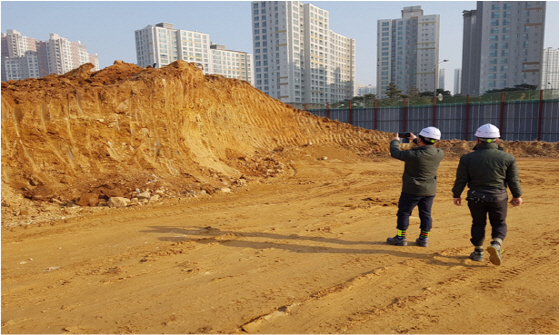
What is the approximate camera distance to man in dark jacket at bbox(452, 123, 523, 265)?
14.5 ft

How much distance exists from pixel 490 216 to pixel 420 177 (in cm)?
101

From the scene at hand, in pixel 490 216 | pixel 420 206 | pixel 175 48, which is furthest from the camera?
pixel 175 48

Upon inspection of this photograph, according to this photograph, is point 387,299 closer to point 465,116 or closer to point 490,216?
point 490,216

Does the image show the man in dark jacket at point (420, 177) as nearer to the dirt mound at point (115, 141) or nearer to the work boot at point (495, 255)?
the work boot at point (495, 255)

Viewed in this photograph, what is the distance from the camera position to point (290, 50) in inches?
2968

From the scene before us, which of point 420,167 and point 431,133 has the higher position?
point 431,133

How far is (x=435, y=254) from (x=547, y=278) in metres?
1.28

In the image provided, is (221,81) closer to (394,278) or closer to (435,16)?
(394,278)

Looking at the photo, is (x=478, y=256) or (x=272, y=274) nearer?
(x=272, y=274)

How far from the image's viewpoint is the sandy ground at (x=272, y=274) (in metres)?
3.37

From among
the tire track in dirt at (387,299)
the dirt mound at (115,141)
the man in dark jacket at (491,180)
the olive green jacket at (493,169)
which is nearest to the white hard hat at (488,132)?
the man in dark jacket at (491,180)

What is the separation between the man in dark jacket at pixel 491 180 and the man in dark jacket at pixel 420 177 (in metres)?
0.55

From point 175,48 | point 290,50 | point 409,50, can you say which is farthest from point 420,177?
point 175,48

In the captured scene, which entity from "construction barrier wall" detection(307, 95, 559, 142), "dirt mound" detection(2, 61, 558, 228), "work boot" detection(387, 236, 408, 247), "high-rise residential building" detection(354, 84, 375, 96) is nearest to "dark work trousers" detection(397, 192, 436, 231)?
"work boot" detection(387, 236, 408, 247)
